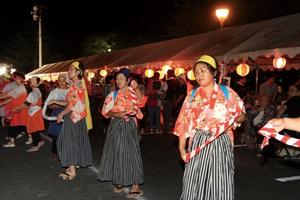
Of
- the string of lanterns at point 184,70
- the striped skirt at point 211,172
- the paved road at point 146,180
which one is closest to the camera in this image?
the striped skirt at point 211,172

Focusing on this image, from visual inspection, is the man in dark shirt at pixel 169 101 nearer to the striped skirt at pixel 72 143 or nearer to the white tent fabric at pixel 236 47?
the white tent fabric at pixel 236 47

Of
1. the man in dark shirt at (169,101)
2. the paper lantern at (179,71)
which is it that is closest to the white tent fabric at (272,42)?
the man in dark shirt at (169,101)

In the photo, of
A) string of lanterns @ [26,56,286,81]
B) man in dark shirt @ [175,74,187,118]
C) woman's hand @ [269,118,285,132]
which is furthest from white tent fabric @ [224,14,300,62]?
woman's hand @ [269,118,285,132]

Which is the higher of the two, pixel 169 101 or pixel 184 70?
pixel 184 70

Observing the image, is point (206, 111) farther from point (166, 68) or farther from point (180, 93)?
point (166, 68)

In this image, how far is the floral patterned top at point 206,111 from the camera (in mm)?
4266

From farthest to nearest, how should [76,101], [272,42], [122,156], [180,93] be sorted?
[180,93]
[272,42]
[76,101]
[122,156]

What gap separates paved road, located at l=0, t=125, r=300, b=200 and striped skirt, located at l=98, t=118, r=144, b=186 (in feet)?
1.01

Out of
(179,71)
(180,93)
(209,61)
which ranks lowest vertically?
(180,93)

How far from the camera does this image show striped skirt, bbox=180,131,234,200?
4.26 m

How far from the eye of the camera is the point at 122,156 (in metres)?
6.34

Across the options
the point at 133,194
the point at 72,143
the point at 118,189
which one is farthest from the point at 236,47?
the point at 133,194

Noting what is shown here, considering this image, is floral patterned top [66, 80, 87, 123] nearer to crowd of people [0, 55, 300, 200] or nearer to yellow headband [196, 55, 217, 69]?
crowd of people [0, 55, 300, 200]

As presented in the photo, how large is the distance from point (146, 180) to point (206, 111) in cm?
358
